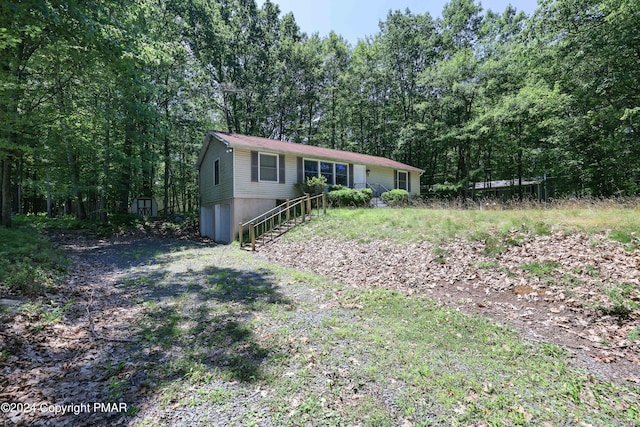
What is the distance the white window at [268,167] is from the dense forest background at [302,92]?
5.38 m

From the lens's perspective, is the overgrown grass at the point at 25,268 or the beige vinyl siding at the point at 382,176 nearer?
the overgrown grass at the point at 25,268

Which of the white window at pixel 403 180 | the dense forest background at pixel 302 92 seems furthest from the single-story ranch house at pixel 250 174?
the dense forest background at pixel 302 92

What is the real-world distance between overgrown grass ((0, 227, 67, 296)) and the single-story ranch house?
7011 mm

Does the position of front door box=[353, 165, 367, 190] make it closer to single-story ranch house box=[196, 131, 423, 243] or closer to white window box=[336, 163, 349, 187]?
single-story ranch house box=[196, 131, 423, 243]

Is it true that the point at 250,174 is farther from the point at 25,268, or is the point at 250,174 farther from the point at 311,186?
the point at 25,268

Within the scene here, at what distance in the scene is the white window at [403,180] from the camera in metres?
22.3

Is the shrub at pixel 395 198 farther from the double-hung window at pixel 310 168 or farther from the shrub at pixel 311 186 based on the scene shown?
the double-hung window at pixel 310 168

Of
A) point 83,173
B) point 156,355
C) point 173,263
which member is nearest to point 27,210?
point 83,173

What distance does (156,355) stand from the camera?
3.66 metres

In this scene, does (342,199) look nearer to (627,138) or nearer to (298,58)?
(627,138)

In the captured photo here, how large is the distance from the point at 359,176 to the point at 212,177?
29.4ft

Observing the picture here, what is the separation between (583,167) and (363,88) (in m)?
19.5

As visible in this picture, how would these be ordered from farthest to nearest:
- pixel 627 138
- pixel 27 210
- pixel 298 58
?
pixel 27 210 < pixel 298 58 < pixel 627 138

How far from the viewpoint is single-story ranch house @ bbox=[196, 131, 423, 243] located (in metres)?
13.9
